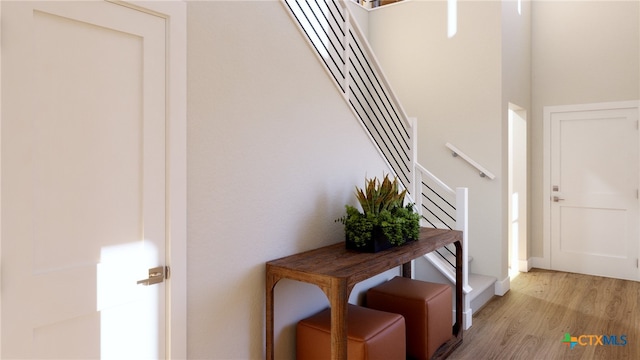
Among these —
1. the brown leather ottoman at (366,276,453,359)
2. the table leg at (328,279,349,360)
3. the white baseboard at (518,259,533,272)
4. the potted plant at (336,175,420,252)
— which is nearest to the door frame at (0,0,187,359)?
the table leg at (328,279,349,360)

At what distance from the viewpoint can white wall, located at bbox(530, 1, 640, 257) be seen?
453cm

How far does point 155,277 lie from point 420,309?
1652 millimetres

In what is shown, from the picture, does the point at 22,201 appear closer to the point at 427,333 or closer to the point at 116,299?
the point at 116,299

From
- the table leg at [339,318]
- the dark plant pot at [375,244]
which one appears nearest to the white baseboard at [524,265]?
the dark plant pot at [375,244]

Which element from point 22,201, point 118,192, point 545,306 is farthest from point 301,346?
point 545,306

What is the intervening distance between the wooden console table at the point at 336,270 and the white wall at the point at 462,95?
74.6 inches

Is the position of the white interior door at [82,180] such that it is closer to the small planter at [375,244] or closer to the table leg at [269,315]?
the table leg at [269,315]

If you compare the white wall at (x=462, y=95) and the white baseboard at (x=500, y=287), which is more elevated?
the white wall at (x=462, y=95)

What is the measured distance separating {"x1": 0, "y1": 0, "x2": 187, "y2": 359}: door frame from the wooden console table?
46 centimetres

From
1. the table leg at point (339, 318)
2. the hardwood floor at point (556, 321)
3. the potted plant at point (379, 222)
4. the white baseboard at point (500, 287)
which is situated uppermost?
the potted plant at point (379, 222)

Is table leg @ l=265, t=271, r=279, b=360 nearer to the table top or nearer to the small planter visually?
the table top

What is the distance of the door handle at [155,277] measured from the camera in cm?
157

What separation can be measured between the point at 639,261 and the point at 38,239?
215 inches

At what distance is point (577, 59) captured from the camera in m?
4.80
